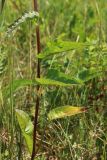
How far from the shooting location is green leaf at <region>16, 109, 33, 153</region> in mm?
1323

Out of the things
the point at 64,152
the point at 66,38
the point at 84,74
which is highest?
the point at 66,38

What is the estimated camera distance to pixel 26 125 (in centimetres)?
133

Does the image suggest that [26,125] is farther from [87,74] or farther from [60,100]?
[60,100]

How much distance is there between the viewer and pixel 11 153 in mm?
1364

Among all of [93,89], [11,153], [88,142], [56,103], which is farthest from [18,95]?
[11,153]

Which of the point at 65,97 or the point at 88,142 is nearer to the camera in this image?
the point at 88,142

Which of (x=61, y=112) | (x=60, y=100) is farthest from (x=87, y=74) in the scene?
(x=60, y=100)

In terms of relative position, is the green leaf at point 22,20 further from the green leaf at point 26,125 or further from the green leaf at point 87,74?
the green leaf at point 87,74

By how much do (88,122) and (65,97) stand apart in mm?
188

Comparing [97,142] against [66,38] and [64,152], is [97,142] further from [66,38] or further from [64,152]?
[66,38]

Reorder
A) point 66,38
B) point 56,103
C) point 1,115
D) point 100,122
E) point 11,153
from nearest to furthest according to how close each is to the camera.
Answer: point 11,153 < point 1,115 < point 100,122 < point 56,103 < point 66,38

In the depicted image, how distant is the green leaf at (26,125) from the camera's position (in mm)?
1323

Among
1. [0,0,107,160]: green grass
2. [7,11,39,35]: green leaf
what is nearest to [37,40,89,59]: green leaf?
[0,0,107,160]: green grass

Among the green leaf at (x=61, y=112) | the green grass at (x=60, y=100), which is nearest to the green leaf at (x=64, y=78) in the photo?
the green grass at (x=60, y=100)
